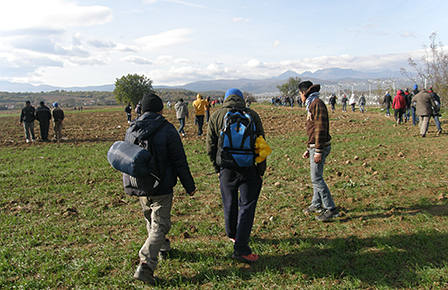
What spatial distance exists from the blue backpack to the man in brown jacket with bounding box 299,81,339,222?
1403 mm

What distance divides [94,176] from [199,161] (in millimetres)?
3048

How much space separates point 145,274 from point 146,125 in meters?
1.61

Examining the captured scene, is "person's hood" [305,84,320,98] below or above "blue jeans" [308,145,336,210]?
above

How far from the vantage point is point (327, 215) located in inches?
177

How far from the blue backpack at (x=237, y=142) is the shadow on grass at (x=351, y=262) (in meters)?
1.26

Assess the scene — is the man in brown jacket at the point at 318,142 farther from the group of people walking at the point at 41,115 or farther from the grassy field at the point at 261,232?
the group of people walking at the point at 41,115

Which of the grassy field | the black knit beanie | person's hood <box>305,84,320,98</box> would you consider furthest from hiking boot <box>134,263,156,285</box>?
person's hood <box>305,84,320,98</box>

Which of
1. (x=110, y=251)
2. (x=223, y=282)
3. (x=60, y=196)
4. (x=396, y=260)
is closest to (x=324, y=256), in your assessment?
(x=396, y=260)

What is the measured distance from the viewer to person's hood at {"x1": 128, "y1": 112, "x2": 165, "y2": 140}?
308 centimetres

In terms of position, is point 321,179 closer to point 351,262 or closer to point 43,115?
point 351,262

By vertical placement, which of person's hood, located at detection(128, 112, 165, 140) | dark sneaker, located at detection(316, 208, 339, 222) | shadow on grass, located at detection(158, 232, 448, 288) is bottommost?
shadow on grass, located at detection(158, 232, 448, 288)

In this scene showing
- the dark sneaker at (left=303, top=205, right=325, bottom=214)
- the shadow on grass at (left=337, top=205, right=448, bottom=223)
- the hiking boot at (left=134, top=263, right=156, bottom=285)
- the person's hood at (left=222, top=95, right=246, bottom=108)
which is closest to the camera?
the hiking boot at (left=134, top=263, right=156, bottom=285)

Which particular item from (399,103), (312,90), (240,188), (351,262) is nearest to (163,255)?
(240,188)

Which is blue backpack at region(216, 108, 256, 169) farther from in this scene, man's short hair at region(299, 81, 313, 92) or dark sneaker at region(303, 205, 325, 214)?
dark sneaker at region(303, 205, 325, 214)
